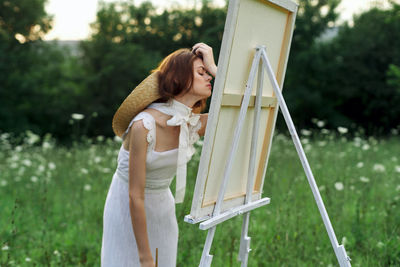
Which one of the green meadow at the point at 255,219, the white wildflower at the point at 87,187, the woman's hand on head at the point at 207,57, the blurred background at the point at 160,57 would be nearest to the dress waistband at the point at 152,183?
the woman's hand on head at the point at 207,57

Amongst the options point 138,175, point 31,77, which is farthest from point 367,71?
point 138,175

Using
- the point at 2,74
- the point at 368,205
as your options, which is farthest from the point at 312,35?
the point at 368,205

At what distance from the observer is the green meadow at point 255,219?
290cm

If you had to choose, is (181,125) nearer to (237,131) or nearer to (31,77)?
(237,131)

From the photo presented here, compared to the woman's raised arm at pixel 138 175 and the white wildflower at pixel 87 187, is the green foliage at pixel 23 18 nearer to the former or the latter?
the white wildflower at pixel 87 187

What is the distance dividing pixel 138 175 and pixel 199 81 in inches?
17.1

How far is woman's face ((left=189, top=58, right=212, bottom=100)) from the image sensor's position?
5.70 ft

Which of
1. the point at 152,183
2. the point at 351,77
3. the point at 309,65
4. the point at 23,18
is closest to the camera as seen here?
the point at 152,183

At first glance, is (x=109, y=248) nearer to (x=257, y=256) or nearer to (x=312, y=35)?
(x=257, y=256)

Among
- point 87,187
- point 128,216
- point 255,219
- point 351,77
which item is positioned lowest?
point 87,187

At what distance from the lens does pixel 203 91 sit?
1.75 m

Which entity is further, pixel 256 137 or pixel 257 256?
pixel 257 256

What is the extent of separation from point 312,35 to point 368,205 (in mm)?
18468

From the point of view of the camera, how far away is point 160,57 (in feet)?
75.5
